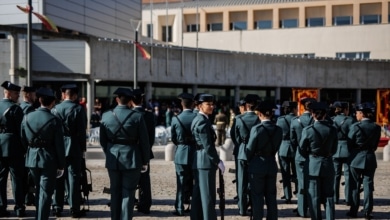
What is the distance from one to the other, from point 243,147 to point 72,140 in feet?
9.76

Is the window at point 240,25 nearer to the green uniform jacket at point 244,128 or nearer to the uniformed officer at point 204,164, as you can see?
the green uniform jacket at point 244,128

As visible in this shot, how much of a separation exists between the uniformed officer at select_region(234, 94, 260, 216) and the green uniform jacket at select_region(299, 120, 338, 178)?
56.0 inches

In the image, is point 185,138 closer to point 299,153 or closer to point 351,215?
point 299,153

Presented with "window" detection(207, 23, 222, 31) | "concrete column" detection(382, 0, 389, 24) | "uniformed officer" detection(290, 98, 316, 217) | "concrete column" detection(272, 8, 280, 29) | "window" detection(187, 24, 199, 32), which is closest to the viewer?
"uniformed officer" detection(290, 98, 316, 217)

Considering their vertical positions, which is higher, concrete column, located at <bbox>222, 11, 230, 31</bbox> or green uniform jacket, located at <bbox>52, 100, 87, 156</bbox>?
concrete column, located at <bbox>222, 11, 230, 31</bbox>

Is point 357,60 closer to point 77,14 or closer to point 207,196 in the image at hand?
point 77,14

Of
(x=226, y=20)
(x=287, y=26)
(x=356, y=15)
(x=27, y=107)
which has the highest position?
(x=226, y=20)

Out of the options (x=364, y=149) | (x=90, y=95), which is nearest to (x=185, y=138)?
(x=364, y=149)

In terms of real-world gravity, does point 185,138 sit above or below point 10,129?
below

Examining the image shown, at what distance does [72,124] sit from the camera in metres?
9.88

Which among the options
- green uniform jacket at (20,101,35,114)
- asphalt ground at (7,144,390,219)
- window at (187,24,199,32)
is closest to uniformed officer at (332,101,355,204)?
asphalt ground at (7,144,390,219)

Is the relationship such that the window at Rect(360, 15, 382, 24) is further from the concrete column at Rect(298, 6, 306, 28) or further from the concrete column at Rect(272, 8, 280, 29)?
the concrete column at Rect(272, 8, 280, 29)

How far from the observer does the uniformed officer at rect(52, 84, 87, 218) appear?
388 inches

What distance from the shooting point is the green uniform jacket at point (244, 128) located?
10453mm
